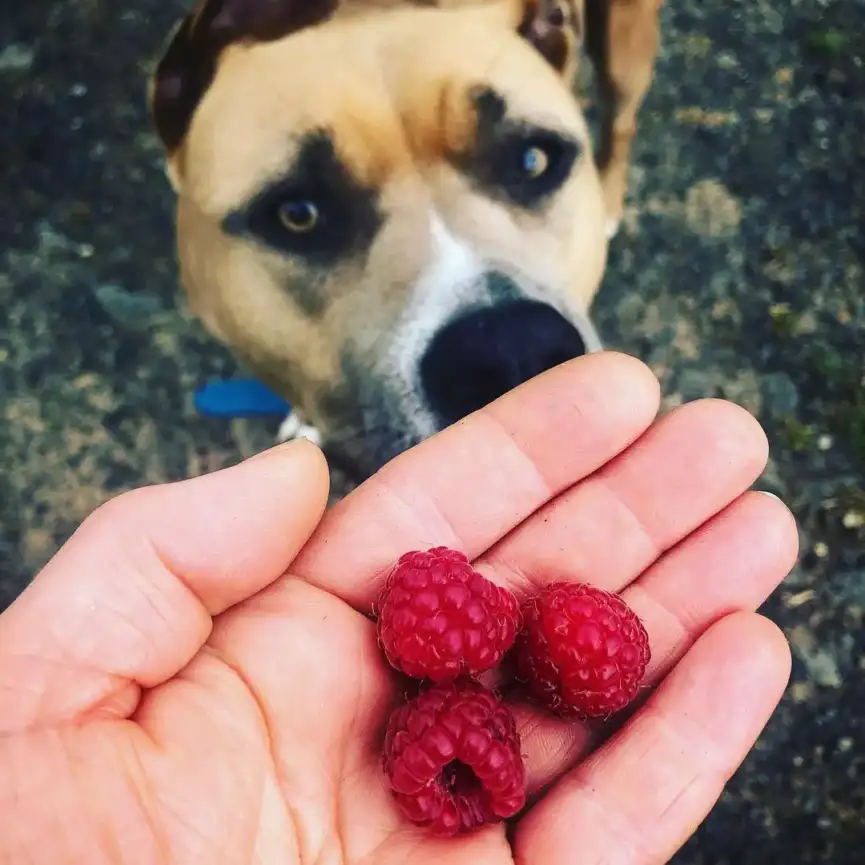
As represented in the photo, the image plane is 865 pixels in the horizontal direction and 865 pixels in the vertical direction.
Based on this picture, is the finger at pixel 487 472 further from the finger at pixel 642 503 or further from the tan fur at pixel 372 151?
the tan fur at pixel 372 151

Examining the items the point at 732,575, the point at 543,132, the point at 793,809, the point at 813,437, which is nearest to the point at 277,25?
the point at 543,132

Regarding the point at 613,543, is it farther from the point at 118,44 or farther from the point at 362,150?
the point at 118,44

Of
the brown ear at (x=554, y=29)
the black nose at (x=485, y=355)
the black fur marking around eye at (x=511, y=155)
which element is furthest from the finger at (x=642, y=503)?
the brown ear at (x=554, y=29)

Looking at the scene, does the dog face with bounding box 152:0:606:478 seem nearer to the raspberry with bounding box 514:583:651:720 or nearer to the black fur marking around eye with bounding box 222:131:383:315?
the black fur marking around eye with bounding box 222:131:383:315

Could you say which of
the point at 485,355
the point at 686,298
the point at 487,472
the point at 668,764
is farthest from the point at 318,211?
the point at 686,298

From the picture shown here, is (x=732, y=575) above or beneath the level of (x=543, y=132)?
beneath

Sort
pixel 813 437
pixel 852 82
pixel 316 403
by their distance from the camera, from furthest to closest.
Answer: pixel 852 82
pixel 813 437
pixel 316 403

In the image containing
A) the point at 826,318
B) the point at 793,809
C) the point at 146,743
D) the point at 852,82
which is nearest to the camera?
the point at 146,743
